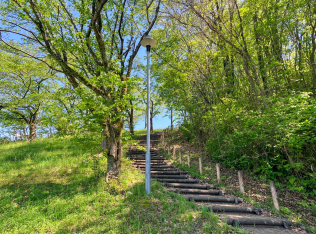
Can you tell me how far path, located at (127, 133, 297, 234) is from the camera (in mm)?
4371

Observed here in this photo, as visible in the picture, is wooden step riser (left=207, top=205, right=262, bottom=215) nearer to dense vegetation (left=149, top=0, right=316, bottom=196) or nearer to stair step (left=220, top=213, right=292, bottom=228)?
stair step (left=220, top=213, right=292, bottom=228)

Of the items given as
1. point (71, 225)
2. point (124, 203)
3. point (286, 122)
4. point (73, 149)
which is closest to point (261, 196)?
point (286, 122)

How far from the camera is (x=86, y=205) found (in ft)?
17.2

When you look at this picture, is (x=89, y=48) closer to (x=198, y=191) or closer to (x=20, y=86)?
(x=198, y=191)

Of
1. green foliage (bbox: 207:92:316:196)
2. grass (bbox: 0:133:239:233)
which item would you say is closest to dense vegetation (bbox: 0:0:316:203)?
green foliage (bbox: 207:92:316:196)

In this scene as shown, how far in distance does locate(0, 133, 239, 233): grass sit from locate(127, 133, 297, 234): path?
2.09ft

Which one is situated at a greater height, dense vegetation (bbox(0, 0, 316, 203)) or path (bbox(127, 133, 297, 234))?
dense vegetation (bbox(0, 0, 316, 203))

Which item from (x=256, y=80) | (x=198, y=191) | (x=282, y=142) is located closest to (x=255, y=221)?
(x=198, y=191)

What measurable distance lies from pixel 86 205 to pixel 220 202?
4850 millimetres

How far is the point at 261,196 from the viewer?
19.7 ft

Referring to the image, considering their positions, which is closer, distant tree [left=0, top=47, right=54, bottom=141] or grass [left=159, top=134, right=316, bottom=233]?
grass [left=159, top=134, right=316, bottom=233]

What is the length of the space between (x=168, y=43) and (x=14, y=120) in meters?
17.6

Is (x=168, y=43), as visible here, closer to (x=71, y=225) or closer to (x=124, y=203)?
(x=124, y=203)

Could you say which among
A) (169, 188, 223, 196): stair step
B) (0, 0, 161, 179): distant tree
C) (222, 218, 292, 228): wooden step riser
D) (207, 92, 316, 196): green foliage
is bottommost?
(222, 218, 292, 228): wooden step riser
